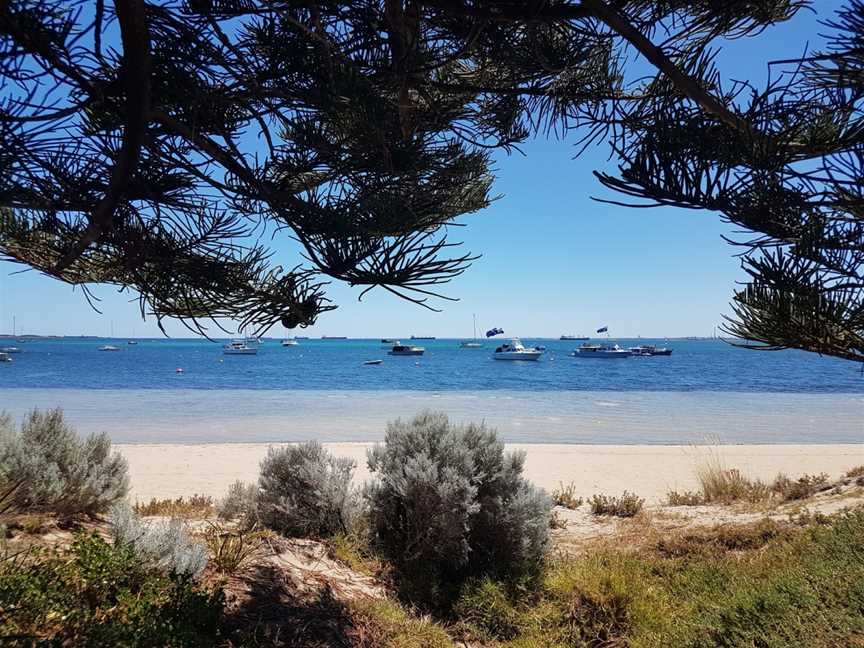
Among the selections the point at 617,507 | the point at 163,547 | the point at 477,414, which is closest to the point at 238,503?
the point at 163,547

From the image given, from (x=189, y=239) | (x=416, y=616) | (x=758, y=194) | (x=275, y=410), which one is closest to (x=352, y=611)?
(x=416, y=616)

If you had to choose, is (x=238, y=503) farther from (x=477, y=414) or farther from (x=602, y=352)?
(x=602, y=352)

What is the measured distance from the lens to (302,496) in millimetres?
4594

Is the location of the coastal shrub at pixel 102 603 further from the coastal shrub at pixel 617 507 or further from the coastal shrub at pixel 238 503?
the coastal shrub at pixel 617 507

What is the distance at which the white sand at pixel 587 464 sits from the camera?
9477 millimetres

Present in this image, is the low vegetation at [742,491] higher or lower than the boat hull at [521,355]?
lower

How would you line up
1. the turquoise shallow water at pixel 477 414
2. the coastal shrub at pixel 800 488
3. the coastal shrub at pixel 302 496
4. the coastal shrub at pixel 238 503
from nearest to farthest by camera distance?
the coastal shrub at pixel 302 496 → the coastal shrub at pixel 238 503 → the coastal shrub at pixel 800 488 → the turquoise shallow water at pixel 477 414

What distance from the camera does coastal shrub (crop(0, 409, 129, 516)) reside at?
3.96 metres

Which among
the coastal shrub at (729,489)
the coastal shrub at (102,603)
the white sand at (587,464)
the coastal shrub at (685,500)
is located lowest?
the white sand at (587,464)

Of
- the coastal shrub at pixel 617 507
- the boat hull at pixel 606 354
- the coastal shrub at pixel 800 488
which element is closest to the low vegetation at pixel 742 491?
the coastal shrub at pixel 800 488

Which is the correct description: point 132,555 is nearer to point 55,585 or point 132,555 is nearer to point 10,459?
point 55,585

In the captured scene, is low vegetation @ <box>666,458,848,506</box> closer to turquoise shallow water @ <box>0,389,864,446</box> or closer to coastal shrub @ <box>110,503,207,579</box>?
coastal shrub @ <box>110,503,207,579</box>

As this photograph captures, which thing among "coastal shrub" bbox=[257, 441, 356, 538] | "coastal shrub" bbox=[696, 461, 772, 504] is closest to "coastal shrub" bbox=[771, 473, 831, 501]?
"coastal shrub" bbox=[696, 461, 772, 504]

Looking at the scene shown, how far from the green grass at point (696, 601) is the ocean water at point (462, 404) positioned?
8.11 metres
